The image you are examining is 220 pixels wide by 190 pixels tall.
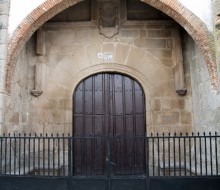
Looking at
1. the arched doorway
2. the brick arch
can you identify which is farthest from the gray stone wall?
the arched doorway

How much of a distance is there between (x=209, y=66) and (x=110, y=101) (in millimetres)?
2415

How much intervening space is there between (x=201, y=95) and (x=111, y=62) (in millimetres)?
2142

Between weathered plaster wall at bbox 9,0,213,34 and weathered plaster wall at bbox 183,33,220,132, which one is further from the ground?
weathered plaster wall at bbox 9,0,213,34

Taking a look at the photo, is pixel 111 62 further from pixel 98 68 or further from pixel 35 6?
pixel 35 6

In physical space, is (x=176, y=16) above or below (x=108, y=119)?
above

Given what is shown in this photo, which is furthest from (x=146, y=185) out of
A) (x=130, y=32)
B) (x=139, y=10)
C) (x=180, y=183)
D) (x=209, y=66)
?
(x=139, y=10)

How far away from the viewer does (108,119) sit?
6566 millimetres

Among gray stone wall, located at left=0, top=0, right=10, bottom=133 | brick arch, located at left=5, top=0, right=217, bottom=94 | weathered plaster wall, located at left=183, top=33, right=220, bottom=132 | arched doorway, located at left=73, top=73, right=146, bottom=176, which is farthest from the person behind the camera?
arched doorway, located at left=73, top=73, right=146, bottom=176

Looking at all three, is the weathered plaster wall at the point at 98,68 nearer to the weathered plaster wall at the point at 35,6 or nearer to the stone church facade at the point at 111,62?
the stone church facade at the point at 111,62

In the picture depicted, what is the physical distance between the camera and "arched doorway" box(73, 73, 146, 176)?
6410 millimetres

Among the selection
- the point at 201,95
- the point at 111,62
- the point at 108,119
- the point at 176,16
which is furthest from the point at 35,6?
the point at 201,95

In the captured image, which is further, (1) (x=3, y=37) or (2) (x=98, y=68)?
(2) (x=98, y=68)

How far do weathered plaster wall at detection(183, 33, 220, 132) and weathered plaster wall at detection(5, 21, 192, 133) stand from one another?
251mm

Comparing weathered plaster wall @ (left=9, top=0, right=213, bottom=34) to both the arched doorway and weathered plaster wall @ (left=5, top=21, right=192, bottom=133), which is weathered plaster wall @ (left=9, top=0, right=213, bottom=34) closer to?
weathered plaster wall @ (left=5, top=21, right=192, bottom=133)
